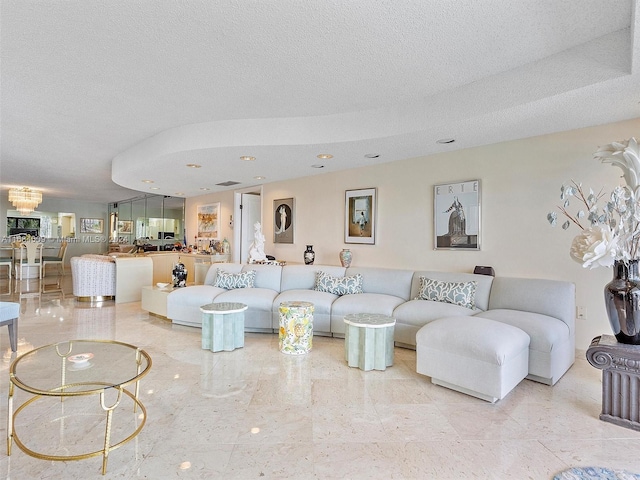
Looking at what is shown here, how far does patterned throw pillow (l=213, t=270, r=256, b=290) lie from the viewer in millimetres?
4789

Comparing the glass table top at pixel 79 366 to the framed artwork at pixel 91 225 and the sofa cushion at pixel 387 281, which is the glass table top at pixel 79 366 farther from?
the framed artwork at pixel 91 225

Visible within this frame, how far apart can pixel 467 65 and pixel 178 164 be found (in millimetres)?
3954

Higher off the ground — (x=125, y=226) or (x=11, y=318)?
(x=125, y=226)

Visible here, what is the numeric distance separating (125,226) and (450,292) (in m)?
11.8

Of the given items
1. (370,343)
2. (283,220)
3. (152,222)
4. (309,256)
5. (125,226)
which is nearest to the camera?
(370,343)

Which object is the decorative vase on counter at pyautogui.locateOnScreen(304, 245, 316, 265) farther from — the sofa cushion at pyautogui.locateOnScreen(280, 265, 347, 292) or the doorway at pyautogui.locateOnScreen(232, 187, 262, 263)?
the doorway at pyautogui.locateOnScreen(232, 187, 262, 263)

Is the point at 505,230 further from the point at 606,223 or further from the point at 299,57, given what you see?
the point at 299,57

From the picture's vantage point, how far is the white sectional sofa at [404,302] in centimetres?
291

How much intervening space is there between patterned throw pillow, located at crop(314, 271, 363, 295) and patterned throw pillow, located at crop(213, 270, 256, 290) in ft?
3.27

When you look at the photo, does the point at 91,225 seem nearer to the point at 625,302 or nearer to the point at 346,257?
the point at 346,257

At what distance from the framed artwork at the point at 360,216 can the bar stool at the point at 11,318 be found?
416cm

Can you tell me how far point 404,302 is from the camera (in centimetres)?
402

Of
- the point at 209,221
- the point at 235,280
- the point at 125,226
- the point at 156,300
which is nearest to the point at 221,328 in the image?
the point at 235,280

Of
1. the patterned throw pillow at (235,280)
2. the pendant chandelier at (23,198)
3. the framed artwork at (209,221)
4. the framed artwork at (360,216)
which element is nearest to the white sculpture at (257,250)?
the patterned throw pillow at (235,280)
